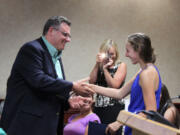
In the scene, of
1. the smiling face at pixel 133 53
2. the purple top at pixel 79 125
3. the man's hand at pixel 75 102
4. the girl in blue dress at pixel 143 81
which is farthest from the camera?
the purple top at pixel 79 125

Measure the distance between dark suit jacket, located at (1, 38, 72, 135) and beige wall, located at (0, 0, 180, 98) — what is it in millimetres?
2498

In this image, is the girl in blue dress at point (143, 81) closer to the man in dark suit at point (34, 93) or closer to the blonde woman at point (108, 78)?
the man in dark suit at point (34, 93)

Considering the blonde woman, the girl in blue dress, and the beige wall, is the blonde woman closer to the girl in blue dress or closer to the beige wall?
the girl in blue dress

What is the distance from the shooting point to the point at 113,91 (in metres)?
2.39

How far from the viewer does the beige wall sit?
14.5ft

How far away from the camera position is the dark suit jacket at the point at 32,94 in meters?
1.87

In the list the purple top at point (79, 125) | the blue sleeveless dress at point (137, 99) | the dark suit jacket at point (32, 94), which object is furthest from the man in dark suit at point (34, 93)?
the purple top at point (79, 125)

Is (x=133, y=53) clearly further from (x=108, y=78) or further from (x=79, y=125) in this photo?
(x=79, y=125)

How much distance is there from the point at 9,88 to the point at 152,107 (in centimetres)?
102

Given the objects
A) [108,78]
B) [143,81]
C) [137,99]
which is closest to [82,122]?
[108,78]

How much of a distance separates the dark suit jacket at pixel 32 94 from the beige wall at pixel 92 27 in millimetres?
2498

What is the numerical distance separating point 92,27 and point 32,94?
287 cm

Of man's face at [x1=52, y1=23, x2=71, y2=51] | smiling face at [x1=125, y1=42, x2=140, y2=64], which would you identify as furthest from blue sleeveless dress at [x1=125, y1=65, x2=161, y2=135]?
man's face at [x1=52, y1=23, x2=71, y2=51]

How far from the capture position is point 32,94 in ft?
6.24
